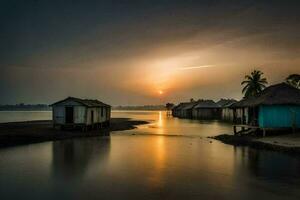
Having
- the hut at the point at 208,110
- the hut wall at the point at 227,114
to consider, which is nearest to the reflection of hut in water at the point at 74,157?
the hut wall at the point at 227,114

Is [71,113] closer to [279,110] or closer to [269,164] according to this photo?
[279,110]

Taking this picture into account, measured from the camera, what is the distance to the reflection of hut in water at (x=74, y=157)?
55.3 ft

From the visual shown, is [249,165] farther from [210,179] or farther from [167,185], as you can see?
[167,185]

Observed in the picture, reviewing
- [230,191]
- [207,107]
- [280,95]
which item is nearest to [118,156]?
[230,191]

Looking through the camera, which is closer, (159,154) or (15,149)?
(159,154)

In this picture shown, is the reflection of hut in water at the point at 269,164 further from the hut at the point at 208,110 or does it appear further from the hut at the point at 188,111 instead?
the hut at the point at 188,111

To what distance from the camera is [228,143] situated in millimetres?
28406

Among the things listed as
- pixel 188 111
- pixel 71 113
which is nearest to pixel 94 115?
pixel 71 113

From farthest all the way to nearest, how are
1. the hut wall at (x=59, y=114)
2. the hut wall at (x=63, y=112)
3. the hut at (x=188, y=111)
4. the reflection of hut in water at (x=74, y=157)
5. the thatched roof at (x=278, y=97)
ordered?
the hut at (x=188, y=111) < the hut wall at (x=59, y=114) < the hut wall at (x=63, y=112) < the thatched roof at (x=278, y=97) < the reflection of hut in water at (x=74, y=157)

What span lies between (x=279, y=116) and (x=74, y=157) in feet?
63.1

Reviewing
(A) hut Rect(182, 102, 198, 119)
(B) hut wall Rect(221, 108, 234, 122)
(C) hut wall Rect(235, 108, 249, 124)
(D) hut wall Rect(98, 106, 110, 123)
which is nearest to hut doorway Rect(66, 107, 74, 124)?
(D) hut wall Rect(98, 106, 110, 123)

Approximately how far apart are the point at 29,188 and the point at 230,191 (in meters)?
8.79

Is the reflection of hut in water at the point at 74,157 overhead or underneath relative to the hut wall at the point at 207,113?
underneath

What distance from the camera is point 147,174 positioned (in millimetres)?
16016
